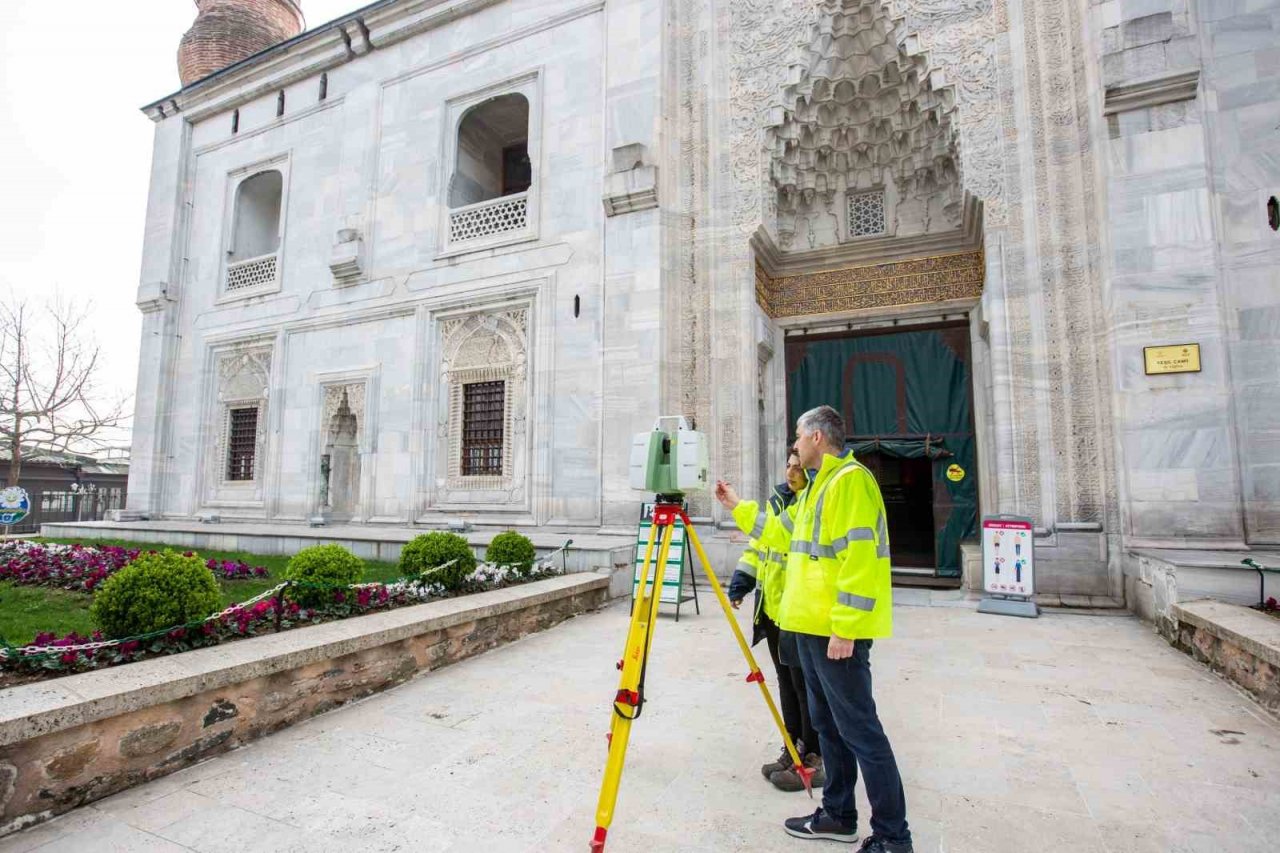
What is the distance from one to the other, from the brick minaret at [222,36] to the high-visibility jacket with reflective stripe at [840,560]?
66.0ft

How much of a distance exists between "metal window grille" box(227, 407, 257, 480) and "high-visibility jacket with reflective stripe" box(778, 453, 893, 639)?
14.3m

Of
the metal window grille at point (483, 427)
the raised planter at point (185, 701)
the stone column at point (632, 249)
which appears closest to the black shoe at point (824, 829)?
the raised planter at point (185, 701)

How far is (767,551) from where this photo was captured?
324 centimetres

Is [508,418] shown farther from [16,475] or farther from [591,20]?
[16,475]

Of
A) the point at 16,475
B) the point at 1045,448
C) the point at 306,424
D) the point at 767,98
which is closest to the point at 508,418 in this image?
the point at 306,424

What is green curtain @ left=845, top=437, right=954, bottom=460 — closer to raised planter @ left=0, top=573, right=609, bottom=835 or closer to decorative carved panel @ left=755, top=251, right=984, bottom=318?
decorative carved panel @ left=755, top=251, right=984, bottom=318

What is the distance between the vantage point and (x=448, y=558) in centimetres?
627

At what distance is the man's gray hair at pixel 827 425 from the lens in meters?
2.78

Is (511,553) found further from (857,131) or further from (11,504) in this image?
(857,131)

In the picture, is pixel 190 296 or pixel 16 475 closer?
pixel 190 296

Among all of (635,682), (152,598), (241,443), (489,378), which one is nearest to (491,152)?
(489,378)

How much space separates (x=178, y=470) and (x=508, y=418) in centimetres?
896

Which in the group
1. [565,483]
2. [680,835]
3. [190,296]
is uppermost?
[190,296]

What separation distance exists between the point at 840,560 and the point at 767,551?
28.8 inches
